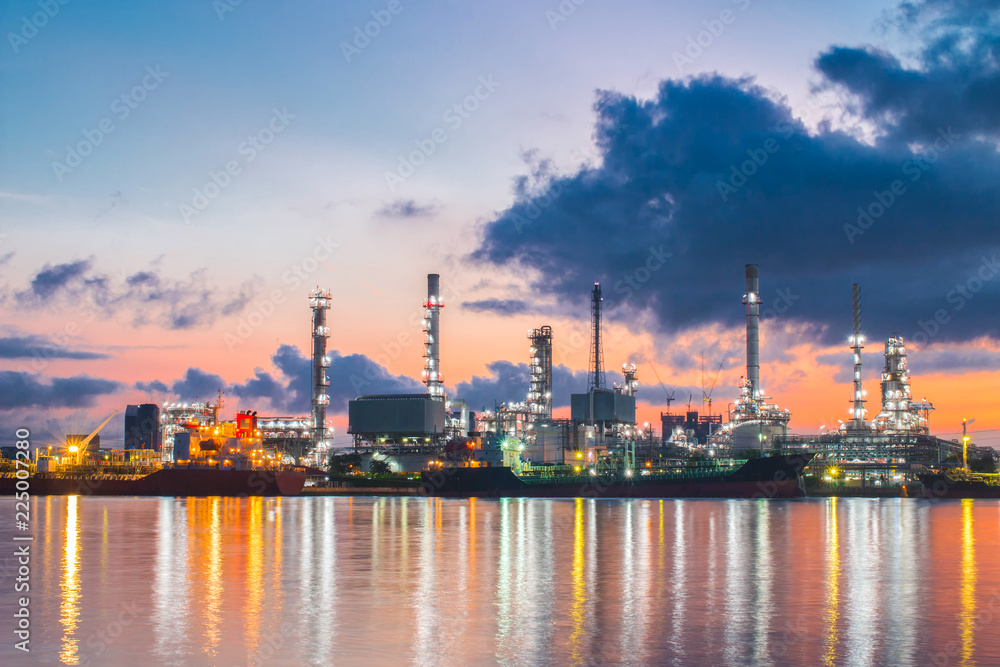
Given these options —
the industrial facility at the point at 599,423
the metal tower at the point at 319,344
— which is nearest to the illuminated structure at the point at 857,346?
the industrial facility at the point at 599,423

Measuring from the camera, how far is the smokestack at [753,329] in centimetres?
18100

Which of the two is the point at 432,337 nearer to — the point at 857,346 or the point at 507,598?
the point at 857,346

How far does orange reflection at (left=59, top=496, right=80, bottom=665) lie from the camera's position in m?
20.9

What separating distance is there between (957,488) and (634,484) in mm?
48549

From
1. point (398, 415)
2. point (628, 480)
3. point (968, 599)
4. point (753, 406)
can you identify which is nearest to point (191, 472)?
point (398, 415)

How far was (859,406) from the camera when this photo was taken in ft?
656

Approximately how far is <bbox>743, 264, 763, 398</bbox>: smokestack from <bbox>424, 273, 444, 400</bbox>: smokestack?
61258 millimetres

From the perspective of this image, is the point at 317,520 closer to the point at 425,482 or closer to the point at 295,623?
the point at 295,623

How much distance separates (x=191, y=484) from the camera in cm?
13575

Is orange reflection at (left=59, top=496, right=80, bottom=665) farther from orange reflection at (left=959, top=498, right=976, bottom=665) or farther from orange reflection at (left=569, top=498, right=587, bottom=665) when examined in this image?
orange reflection at (left=959, top=498, right=976, bottom=665)

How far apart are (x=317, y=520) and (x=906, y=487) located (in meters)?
113

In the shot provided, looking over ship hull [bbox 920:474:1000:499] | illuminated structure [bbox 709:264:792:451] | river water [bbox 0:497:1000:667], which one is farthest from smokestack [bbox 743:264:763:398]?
river water [bbox 0:497:1000:667]

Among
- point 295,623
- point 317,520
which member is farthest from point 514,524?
point 295,623

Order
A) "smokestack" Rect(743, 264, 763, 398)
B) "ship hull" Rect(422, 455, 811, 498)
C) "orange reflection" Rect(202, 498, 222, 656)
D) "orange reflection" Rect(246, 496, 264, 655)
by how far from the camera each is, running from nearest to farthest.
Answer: "orange reflection" Rect(202, 498, 222, 656)
"orange reflection" Rect(246, 496, 264, 655)
"ship hull" Rect(422, 455, 811, 498)
"smokestack" Rect(743, 264, 763, 398)
